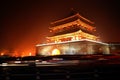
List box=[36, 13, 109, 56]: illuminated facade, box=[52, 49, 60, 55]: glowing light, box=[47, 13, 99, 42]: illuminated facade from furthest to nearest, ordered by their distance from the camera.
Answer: box=[47, 13, 99, 42]: illuminated facade, box=[52, 49, 60, 55]: glowing light, box=[36, 13, 109, 56]: illuminated facade

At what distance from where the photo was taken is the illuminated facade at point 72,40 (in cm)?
2994

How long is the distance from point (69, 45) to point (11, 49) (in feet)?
108

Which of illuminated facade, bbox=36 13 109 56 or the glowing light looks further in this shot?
the glowing light

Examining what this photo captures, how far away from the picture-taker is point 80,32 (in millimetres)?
33000

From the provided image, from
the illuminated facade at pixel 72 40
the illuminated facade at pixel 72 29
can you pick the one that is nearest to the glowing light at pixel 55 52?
the illuminated facade at pixel 72 40

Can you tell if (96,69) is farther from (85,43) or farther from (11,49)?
(11,49)

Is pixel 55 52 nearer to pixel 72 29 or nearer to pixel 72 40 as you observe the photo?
pixel 72 40

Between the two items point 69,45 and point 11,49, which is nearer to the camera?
point 69,45

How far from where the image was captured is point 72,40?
105 feet

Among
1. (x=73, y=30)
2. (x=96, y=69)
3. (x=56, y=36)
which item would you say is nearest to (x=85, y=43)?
(x=73, y=30)

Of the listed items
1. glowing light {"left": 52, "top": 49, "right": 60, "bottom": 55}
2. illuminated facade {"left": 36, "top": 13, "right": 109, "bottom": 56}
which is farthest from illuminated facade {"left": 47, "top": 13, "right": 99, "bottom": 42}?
glowing light {"left": 52, "top": 49, "right": 60, "bottom": 55}

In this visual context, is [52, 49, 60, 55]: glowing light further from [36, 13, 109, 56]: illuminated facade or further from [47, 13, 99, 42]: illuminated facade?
[47, 13, 99, 42]: illuminated facade

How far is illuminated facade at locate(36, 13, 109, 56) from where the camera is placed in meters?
29.9

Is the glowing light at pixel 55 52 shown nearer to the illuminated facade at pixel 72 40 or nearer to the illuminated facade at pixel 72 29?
the illuminated facade at pixel 72 40
